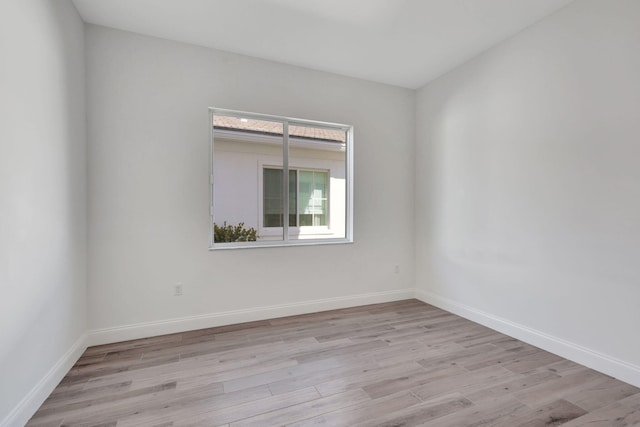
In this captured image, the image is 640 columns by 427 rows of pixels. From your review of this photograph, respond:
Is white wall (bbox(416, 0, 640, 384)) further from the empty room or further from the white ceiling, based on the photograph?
the white ceiling

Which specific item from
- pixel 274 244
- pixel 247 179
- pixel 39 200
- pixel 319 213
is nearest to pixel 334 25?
pixel 247 179

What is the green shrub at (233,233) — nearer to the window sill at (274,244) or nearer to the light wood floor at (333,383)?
the window sill at (274,244)

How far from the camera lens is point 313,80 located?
138 inches

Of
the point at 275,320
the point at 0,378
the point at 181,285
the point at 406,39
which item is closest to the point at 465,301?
the point at 275,320

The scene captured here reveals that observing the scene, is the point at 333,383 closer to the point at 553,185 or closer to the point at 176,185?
the point at 176,185

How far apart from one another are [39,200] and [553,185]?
151 inches

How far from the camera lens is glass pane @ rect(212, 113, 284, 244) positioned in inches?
128

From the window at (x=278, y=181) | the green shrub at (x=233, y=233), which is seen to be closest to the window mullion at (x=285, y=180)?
the window at (x=278, y=181)

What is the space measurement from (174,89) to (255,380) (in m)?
2.71

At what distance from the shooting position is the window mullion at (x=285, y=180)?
3.46 meters

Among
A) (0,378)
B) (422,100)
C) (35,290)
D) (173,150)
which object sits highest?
(422,100)

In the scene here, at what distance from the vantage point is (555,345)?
249cm

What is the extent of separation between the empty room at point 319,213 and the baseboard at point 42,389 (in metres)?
0.02

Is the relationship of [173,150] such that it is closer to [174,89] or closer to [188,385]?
[174,89]
